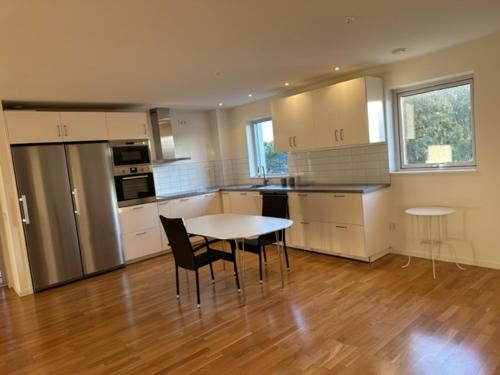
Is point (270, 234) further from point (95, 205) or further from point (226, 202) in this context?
point (95, 205)

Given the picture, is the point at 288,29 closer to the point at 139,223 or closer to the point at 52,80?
the point at 52,80

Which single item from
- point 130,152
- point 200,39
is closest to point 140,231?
point 130,152

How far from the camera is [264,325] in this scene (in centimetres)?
291

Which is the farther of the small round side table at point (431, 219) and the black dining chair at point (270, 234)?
the black dining chair at point (270, 234)

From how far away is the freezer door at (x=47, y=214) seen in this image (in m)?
4.14

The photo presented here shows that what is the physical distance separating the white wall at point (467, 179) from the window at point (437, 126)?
0.60 feet

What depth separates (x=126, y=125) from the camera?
5051 mm

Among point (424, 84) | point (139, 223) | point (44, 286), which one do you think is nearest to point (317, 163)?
point (424, 84)

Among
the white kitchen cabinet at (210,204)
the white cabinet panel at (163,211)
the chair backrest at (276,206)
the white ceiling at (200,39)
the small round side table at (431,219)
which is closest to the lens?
the white ceiling at (200,39)

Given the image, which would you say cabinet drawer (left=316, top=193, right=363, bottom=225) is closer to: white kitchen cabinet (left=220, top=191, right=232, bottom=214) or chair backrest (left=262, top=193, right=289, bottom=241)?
chair backrest (left=262, top=193, right=289, bottom=241)

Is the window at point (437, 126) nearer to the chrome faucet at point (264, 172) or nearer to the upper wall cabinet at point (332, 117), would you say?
the upper wall cabinet at point (332, 117)

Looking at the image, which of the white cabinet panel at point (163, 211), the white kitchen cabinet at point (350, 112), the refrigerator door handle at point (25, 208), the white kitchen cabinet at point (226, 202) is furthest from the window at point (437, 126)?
the refrigerator door handle at point (25, 208)

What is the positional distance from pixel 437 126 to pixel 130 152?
400 cm

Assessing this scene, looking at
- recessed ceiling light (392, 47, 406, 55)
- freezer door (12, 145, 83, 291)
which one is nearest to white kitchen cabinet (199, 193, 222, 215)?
freezer door (12, 145, 83, 291)
